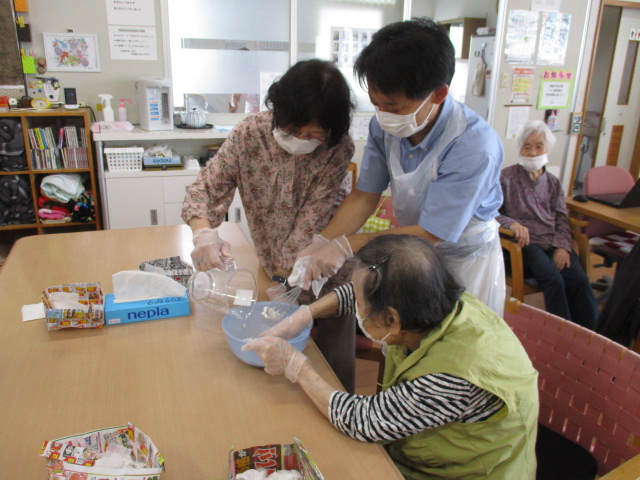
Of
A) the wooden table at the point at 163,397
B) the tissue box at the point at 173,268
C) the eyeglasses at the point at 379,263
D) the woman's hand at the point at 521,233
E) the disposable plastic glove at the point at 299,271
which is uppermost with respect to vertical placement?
the eyeglasses at the point at 379,263

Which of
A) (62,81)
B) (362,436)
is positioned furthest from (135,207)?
(362,436)

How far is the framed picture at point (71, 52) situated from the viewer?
3.30 m

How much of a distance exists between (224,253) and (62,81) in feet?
8.98

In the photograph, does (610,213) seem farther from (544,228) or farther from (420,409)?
(420,409)

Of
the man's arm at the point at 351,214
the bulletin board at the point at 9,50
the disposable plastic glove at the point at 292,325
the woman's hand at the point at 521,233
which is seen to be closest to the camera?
the disposable plastic glove at the point at 292,325

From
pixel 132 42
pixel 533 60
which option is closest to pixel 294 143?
pixel 132 42

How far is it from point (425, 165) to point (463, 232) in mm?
239

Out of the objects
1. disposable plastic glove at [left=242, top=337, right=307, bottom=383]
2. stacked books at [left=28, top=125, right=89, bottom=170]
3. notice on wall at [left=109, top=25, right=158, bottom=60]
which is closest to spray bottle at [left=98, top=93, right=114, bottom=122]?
stacked books at [left=28, top=125, right=89, bottom=170]

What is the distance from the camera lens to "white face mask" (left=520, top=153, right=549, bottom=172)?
2.91 meters

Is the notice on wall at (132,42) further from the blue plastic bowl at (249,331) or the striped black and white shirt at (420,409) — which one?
the striped black and white shirt at (420,409)

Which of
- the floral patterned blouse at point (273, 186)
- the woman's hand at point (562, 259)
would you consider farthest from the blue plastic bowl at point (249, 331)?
the woman's hand at point (562, 259)

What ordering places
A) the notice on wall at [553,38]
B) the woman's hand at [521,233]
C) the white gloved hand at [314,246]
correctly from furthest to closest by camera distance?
1. the notice on wall at [553,38]
2. the woman's hand at [521,233]
3. the white gloved hand at [314,246]

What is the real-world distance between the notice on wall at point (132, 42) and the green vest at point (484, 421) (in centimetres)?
325

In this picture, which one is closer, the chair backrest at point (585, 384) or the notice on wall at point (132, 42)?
A: the chair backrest at point (585, 384)
